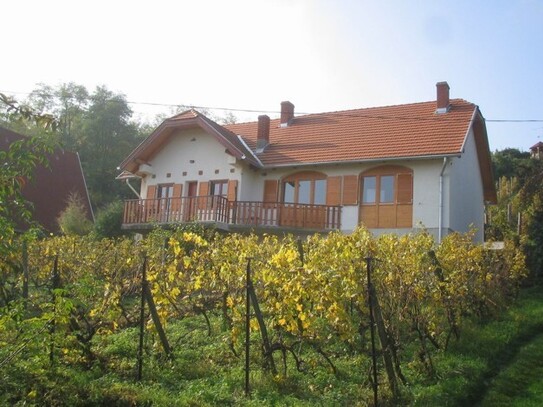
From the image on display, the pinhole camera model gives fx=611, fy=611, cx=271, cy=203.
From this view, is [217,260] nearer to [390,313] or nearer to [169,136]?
[390,313]

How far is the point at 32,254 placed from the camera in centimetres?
1317

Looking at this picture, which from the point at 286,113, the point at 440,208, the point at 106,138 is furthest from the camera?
the point at 106,138

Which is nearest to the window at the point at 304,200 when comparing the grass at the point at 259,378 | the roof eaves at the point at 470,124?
the roof eaves at the point at 470,124

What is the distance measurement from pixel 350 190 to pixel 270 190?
3.17m

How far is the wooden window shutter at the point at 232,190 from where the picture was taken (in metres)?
21.7

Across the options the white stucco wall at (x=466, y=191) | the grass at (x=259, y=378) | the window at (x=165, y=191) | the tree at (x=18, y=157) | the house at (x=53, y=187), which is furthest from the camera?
the house at (x=53, y=187)

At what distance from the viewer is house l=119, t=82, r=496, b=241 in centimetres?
1973

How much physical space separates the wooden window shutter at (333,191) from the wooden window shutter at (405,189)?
2113 mm

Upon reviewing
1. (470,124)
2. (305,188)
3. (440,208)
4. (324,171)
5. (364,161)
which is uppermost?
(470,124)

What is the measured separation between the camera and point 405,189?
65.2ft

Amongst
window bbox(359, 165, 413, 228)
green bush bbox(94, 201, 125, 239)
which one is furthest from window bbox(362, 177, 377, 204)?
green bush bbox(94, 201, 125, 239)

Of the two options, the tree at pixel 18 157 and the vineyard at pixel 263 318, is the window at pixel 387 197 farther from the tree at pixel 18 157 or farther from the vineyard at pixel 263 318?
the tree at pixel 18 157

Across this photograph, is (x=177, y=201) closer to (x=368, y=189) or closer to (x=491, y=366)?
(x=368, y=189)

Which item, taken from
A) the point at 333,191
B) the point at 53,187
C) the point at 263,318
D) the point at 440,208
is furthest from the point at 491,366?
Result: the point at 53,187
